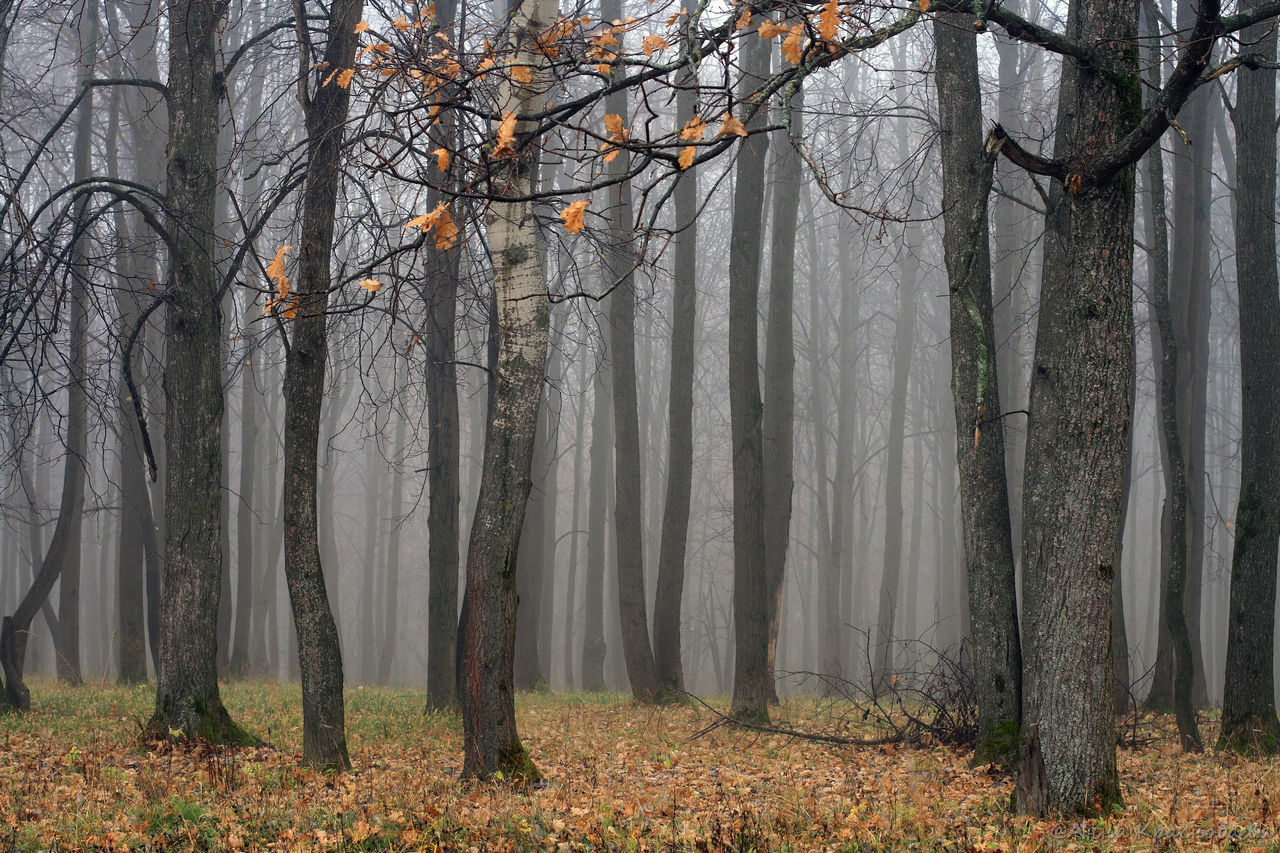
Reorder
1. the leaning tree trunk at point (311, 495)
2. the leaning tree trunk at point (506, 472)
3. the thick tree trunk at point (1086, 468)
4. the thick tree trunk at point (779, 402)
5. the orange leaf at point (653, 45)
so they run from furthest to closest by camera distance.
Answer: the thick tree trunk at point (779, 402) < the leaning tree trunk at point (311, 495) < the leaning tree trunk at point (506, 472) < the thick tree trunk at point (1086, 468) < the orange leaf at point (653, 45)

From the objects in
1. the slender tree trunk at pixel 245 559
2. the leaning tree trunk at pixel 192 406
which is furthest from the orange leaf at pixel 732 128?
the slender tree trunk at pixel 245 559

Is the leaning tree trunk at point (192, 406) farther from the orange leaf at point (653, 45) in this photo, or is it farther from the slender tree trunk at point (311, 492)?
the orange leaf at point (653, 45)

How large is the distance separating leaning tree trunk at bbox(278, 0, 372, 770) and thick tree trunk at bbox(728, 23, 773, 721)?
4.87 metres

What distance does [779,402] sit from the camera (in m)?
13.3

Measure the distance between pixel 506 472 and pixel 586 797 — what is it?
7.36 ft

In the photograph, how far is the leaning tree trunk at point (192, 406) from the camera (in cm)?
777

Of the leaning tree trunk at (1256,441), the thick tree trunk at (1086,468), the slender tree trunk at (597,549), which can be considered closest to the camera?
the thick tree trunk at (1086,468)

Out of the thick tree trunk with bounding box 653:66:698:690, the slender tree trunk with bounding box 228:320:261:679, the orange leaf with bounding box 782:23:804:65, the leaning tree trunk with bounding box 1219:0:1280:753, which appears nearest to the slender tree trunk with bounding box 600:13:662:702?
the thick tree trunk with bounding box 653:66:698:690

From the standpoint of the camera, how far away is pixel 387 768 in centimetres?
724

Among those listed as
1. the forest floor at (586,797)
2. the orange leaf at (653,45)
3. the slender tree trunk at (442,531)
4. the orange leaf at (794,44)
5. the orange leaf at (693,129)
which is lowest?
the forest floor at (586,797)

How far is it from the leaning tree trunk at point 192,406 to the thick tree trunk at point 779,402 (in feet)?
23.5

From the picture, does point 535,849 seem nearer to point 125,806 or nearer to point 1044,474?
point 125,806

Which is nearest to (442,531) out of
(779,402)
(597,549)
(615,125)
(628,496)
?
(628,496)

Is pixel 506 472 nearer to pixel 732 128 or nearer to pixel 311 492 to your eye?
pixel 311 492
